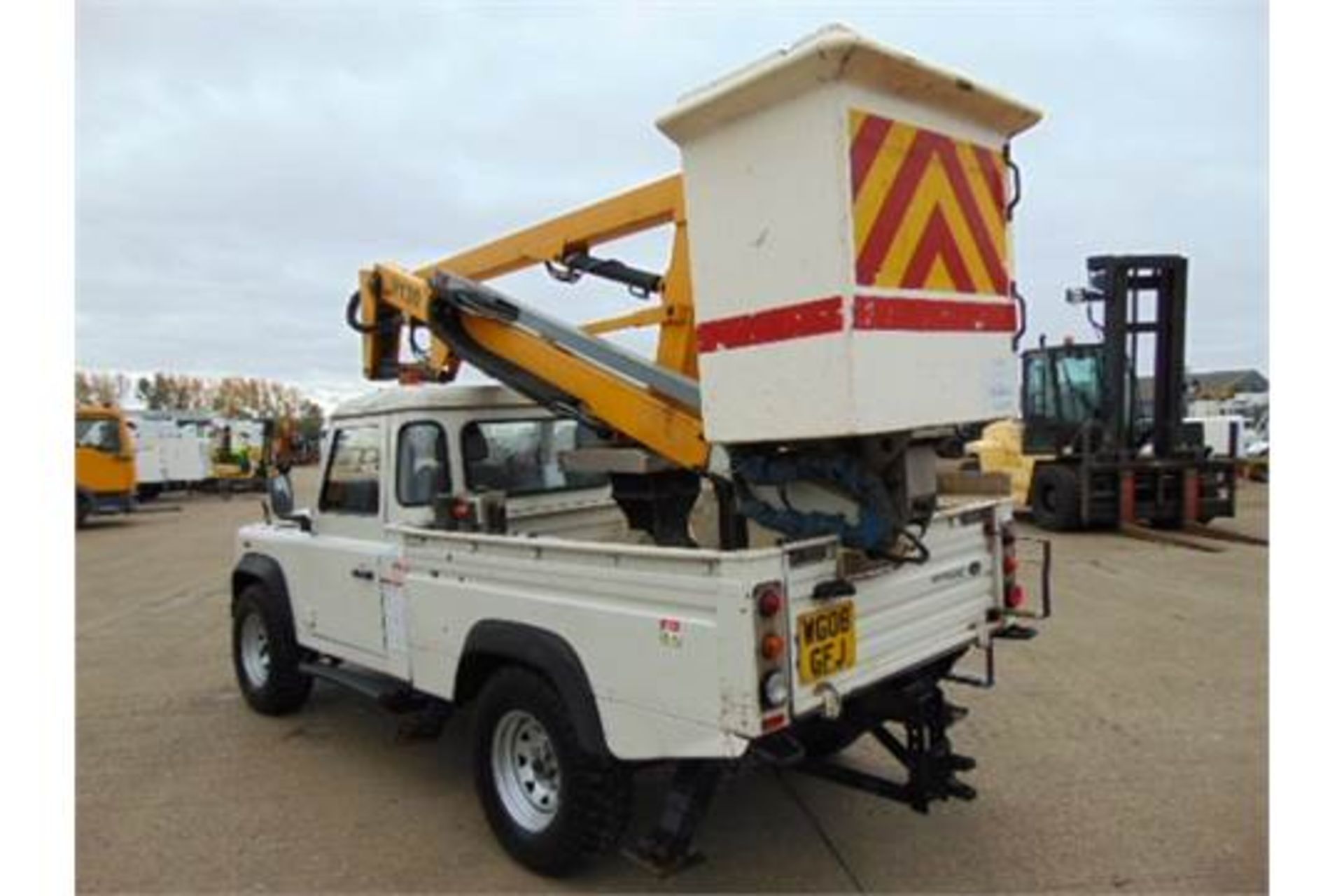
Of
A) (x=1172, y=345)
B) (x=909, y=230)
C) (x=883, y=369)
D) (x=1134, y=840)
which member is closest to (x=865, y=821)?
(x=1134, y=840)

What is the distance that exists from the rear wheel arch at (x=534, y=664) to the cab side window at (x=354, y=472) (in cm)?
119

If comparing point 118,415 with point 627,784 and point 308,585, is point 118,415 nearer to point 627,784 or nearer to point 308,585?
point 308,585

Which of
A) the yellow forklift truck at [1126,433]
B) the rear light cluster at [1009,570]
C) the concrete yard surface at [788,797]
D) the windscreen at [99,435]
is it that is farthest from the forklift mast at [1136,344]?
the windscreen at [99,435]

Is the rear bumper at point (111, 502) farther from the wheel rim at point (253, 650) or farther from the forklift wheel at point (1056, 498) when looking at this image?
the forklift wheel at point (1056, 498)

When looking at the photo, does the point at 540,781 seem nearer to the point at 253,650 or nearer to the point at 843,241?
the point at 843,241

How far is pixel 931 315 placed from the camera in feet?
10.2

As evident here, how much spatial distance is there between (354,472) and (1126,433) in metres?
11.8

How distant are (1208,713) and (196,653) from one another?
23.5 feet

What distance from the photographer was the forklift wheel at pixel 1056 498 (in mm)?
13273

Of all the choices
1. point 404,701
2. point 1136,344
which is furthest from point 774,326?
point 1136,344

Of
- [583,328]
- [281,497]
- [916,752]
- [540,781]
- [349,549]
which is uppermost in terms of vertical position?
[583,328]

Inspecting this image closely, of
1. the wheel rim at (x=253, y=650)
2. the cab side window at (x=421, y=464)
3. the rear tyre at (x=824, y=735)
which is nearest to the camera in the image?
the rear tyre at (x=824, y=735)

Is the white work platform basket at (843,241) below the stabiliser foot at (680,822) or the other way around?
the other way around

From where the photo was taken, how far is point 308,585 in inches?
207
